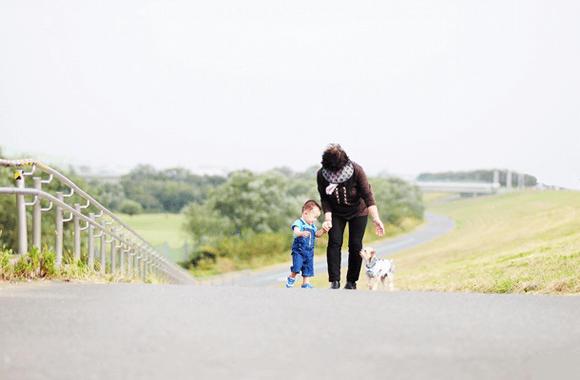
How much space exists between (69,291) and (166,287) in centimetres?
87

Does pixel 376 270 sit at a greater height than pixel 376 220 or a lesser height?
lesser

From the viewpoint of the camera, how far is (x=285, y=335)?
4.03 metres

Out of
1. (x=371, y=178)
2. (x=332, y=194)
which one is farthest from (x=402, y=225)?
(x=332, y=194)

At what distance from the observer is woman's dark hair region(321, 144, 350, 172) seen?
695cm

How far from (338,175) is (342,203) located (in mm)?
351

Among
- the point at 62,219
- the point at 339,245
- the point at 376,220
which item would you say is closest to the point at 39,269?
the point at 62,219

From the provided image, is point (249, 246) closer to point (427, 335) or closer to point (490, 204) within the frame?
point (490, 204)

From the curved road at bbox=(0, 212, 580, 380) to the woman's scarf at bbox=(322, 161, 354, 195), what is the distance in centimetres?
165

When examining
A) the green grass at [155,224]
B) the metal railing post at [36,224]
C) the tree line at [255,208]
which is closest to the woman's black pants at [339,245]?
the metal railing post at [36,224]

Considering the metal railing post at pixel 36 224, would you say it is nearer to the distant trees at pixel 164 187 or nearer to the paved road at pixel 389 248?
the paved road at pixel 389 248

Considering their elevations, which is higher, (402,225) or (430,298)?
(430,298)

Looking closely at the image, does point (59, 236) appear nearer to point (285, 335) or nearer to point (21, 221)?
point (21, 221)

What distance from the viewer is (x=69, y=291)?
19.4 feet

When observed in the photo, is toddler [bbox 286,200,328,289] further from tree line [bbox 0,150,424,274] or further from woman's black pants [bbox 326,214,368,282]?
tree line [bbox 0,150,424,274]
